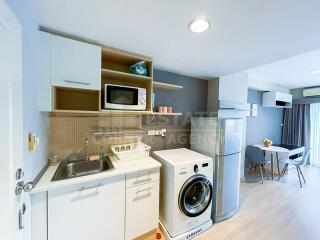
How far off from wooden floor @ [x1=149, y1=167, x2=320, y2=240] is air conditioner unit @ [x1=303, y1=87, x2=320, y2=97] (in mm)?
2372

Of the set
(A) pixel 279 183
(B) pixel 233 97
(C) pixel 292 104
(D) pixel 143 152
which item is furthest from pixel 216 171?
(C) pixel 292 104

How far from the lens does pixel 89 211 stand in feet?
4.53

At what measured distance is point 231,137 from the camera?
2.13 metres

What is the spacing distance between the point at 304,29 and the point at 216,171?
5.61 feet

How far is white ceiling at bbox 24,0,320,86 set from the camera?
3.22 ft

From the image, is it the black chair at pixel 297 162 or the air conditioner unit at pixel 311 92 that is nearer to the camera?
the black chair at pixel 297 162

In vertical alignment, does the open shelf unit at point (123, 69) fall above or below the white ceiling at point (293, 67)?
below

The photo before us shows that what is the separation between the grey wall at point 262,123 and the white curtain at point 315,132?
2.36 ft

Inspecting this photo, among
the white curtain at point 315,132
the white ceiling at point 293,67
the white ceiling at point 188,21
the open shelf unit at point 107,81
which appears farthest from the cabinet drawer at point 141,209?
the white curtain at point 315,132

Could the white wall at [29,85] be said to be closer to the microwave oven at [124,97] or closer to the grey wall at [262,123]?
the microwave oven at [124,97]

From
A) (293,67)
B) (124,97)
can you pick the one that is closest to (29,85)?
(124,97)

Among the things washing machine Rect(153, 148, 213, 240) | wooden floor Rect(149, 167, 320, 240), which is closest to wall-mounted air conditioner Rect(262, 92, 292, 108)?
wooden floor Rect(149, 167, 320, 240)

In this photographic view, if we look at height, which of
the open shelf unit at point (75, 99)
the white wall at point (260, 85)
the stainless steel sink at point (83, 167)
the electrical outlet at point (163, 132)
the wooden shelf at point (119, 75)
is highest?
the white wall at point (260, 85)

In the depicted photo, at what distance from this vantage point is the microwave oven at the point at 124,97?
1579 millimetres
